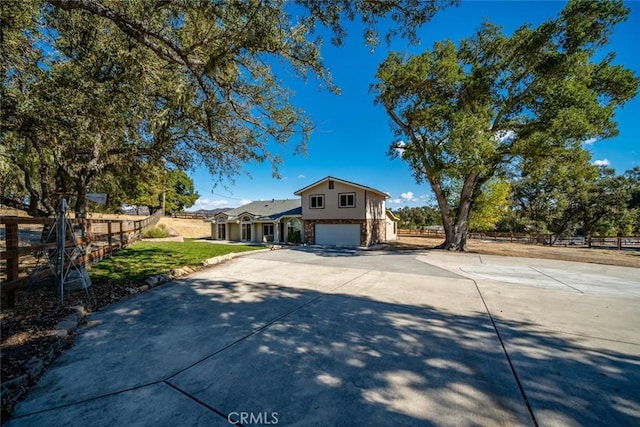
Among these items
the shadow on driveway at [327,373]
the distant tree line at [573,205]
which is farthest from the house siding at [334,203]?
the shadow on driveway at [327,373]

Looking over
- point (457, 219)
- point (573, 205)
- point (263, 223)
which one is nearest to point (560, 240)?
point (573, 205)

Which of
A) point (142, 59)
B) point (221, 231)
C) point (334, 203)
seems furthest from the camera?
point (221, 231)

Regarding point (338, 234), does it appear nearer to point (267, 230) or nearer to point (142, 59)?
point (267, 230)

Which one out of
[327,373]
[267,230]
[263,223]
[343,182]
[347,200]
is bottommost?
[327,373]

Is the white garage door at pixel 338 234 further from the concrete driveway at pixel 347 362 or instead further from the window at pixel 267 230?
the concrete driveway at pixel 347 362

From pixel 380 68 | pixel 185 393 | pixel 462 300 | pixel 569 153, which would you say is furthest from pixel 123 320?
pixel 569 153

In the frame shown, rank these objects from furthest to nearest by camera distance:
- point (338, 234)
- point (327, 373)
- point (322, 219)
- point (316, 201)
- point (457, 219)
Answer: point (316, 201) < point (322, 219) < point (338, 234) < point (457, 219) < point (327, 373)

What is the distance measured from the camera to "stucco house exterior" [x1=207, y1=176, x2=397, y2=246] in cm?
2042

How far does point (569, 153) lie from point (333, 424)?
59.1 feet

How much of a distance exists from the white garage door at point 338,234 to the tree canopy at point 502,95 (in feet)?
21.3

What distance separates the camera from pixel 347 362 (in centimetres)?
318

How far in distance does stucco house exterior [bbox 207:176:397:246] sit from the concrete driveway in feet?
47.6

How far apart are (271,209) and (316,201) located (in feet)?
19.8

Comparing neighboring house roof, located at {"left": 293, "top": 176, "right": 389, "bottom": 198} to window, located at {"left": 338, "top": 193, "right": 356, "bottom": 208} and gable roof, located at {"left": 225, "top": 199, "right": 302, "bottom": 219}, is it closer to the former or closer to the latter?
window, located at {"left": 338, "top": 193, "right": 356, "bottom": 208}
